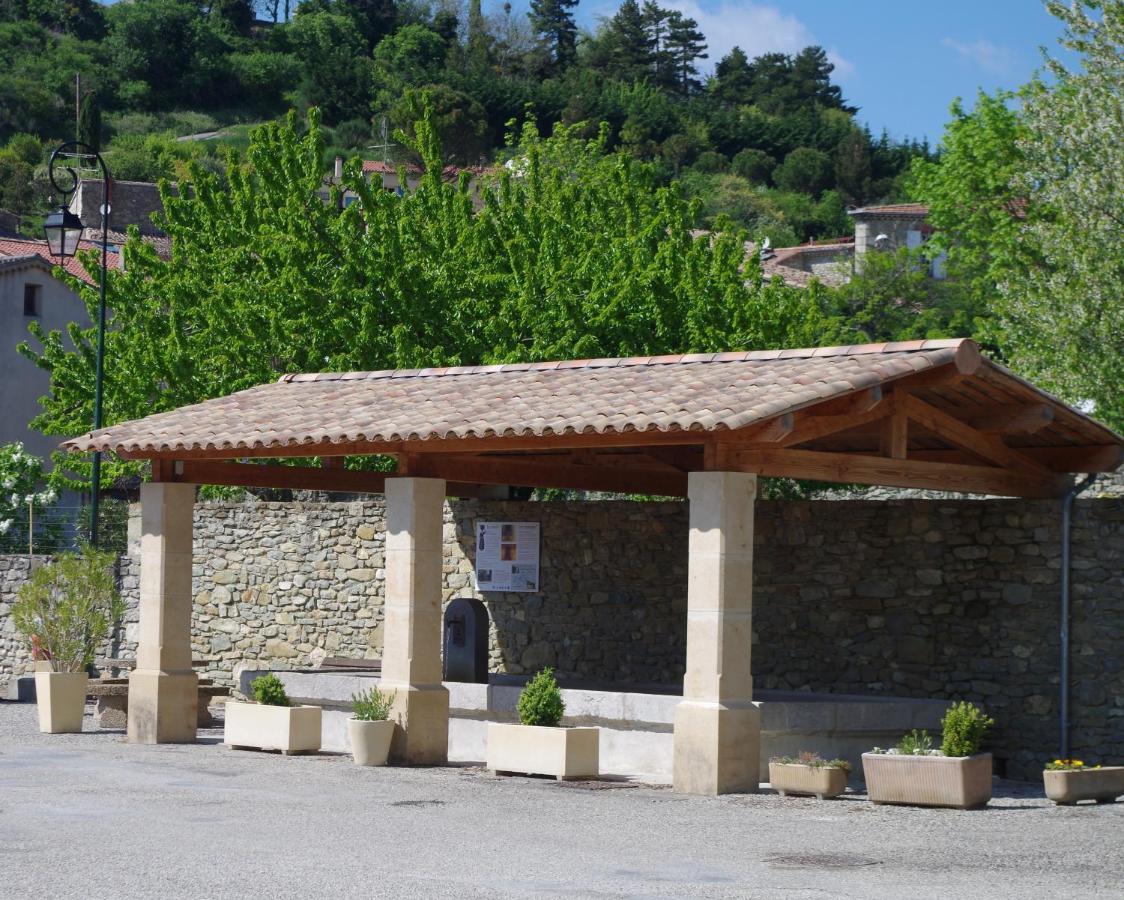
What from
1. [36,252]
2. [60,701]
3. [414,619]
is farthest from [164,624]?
[36,252]

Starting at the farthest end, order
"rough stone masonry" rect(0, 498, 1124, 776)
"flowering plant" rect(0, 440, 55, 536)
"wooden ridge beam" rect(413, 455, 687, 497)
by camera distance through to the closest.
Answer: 1. "flowering plant" rect(0, 440, 55, 536)
2. "rough stone masonry" rect(0, 498, 1124, 776)
3. "wooden ridge beam" rect(413, 455, 687, 497)

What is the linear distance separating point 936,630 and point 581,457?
3608 mm

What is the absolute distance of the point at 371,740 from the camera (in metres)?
13.6

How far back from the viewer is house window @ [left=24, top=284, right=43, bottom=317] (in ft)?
134

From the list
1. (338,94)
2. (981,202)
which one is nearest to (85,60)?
(338,94)

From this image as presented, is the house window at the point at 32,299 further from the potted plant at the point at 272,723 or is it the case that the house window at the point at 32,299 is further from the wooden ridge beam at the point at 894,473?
the wooden ridge beam at the point at 894,473

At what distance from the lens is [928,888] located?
828 cm

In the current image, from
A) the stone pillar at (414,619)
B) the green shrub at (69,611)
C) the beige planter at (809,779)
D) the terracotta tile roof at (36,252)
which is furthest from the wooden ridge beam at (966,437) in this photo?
the terracotta tile roof at (36,252)

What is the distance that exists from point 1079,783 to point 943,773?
1233mm

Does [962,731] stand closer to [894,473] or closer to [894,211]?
[894,473]

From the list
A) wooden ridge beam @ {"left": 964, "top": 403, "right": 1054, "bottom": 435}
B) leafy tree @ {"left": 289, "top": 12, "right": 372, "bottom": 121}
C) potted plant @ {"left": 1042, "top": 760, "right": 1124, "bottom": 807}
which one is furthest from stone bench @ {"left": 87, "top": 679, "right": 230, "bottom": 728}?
leafy tree @ {"left": 289, "top": 12, "right": 372, "bottom": 121}

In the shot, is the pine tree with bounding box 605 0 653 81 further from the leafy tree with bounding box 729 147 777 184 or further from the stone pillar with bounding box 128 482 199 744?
the stone pillar with bounding box 128 482 199 744

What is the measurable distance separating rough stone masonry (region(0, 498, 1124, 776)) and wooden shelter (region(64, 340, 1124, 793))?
681 mm

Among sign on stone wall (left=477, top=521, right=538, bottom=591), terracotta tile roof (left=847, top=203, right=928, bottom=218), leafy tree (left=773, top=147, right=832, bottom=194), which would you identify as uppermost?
leafy tree (left=773, top=147, right=832, bottom=194)
